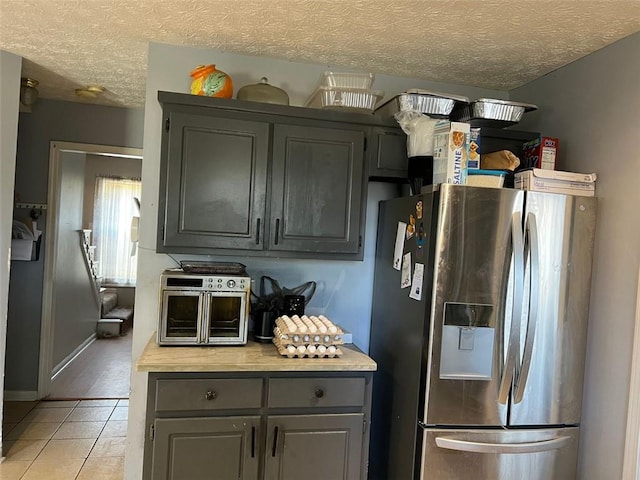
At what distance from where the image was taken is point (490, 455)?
1948 millimetres

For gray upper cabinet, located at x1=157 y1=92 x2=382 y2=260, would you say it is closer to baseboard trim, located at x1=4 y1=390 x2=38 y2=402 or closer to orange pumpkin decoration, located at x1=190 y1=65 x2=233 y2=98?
orange pumpkin decoration, located at x1=190 y1=65 x2=233 y2=98

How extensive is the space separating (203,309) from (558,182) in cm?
174

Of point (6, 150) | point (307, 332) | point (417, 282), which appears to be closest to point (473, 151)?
point (417, 282)

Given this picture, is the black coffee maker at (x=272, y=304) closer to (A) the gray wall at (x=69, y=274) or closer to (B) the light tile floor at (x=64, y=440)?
(B) the light tile floor at (x=64, y=440)

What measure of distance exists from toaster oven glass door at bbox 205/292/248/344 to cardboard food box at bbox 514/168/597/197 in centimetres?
143

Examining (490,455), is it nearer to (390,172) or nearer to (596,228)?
(596,228)

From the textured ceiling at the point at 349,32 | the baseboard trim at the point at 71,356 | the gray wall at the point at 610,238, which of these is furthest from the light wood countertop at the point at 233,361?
the baseboard trim at the point at 71,356

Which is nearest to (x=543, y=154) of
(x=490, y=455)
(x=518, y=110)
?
(x=518, y=110)

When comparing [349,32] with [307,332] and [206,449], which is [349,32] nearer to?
[307,332]

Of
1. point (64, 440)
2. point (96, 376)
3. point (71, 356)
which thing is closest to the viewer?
point (64, 440)

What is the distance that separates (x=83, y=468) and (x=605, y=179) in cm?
334

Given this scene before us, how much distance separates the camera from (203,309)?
2129 millimetres

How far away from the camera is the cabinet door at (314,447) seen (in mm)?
1977

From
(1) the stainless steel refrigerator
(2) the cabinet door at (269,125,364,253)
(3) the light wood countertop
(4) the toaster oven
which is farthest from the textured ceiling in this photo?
(3) the light wood countertop
